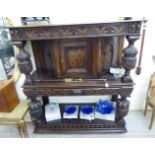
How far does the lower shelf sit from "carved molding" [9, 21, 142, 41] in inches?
40.5

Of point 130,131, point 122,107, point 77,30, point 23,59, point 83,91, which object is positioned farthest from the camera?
point 130,131

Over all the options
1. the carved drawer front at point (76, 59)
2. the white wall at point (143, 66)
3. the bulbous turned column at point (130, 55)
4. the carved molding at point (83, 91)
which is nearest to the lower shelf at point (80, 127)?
the white wall at point (143, 66)

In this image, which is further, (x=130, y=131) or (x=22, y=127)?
(x=130, y=131)

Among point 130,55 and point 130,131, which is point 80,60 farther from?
point 130,131

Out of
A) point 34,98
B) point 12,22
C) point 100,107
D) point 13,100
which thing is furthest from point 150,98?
point 12,22

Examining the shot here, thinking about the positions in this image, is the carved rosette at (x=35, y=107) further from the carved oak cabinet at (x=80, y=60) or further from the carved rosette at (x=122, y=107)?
the carved rosette at (x=122, y=107)

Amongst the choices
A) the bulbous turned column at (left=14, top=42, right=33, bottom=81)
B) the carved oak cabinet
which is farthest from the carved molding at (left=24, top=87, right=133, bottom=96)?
the bulbous turned column at (left=14, top=42, right=33, bottom=81)

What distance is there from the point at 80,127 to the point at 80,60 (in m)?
0.80

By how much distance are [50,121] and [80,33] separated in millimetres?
1139

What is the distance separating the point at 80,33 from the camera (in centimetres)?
133

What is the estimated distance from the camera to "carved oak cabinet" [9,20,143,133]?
52.4 inches

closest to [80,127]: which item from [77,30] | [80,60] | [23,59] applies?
[80,60]

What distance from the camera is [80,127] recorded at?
6.28 feet

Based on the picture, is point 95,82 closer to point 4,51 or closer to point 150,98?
point 150,98
